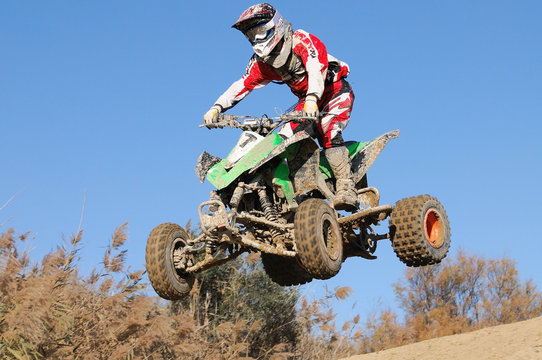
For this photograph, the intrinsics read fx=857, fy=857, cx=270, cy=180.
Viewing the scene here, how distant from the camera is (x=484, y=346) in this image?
1225cm

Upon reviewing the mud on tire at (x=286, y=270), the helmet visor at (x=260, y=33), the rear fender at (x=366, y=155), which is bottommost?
the mud on tire at (x=286, y=270)

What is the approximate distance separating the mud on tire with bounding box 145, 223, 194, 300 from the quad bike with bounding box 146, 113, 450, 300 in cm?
1

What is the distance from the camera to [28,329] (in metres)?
6.80

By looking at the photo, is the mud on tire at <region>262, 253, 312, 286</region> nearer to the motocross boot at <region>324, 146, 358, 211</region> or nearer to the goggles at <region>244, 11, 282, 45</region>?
the motocross boot at <region>324, 146, 358, 211</region>

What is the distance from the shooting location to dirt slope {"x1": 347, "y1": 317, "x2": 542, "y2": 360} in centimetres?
1154

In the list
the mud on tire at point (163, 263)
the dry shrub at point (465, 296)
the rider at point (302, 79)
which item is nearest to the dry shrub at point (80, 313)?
the mud on tire at point (163, 263)

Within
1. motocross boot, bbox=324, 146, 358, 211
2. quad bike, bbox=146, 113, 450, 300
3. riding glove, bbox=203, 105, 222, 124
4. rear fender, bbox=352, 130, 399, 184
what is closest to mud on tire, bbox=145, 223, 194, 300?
quad bike, bbox=146, 113, 450, 300

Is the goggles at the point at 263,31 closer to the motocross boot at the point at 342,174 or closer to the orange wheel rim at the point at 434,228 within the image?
the motocross boot at the point at 342,174

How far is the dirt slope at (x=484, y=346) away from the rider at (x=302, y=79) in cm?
325

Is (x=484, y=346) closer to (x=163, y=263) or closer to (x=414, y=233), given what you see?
(x=414, y=233)

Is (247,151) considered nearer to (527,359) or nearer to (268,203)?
(268,203)

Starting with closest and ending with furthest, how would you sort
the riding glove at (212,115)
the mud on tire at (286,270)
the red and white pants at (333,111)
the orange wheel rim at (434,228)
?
1. the riding glove at (212,115)
2. the red and white pants at (333,111)
3. the orange wheel rim at (434,228)
4. the mud on tire at (286,270)

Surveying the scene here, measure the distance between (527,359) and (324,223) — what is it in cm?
369

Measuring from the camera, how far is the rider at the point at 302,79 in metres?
9.77
